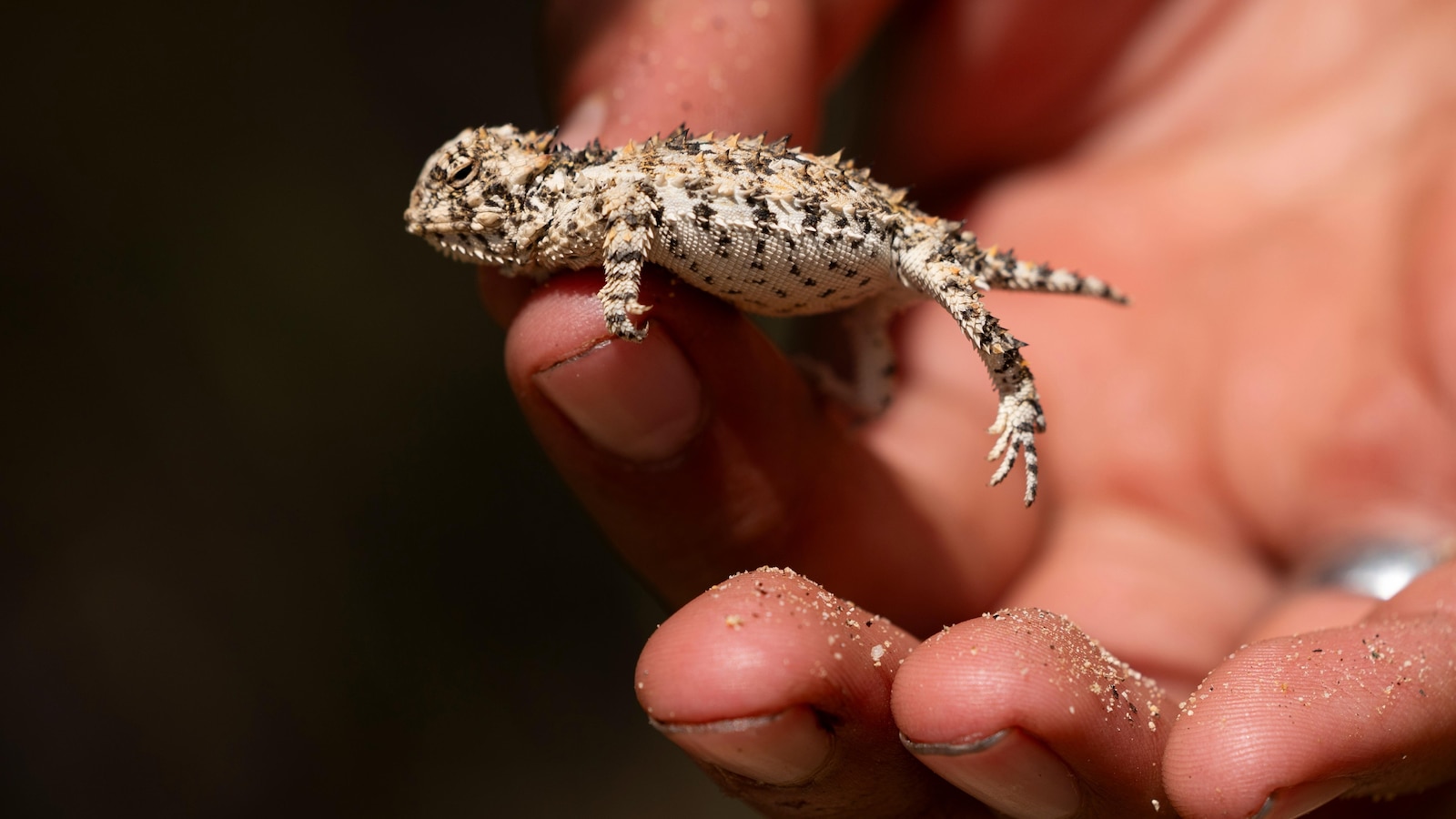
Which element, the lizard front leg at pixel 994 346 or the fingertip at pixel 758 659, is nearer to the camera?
the fingertip at pixel 758 659

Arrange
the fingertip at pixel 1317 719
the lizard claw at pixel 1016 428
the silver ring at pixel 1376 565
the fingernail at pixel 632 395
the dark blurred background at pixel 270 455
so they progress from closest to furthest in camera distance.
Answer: the fingertip at pixel 1317 719 < the fingernail at pixel 632 395 < the lizard claw at pixel 1016 428 < the silver ring at pixel 1376 565 < the dark blurred background at pixel 270 455

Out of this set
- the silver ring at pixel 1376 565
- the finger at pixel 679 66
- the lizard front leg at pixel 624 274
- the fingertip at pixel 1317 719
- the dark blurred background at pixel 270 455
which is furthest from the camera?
the dark blurred background at pixel 270 455

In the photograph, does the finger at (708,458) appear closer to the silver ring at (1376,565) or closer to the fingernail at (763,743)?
the fingernail at (763,743)

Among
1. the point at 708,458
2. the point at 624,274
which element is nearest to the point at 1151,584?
the point at 708,458

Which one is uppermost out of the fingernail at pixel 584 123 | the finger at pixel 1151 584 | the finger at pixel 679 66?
the finger at pixel 679 66

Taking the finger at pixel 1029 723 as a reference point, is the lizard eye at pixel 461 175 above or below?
above

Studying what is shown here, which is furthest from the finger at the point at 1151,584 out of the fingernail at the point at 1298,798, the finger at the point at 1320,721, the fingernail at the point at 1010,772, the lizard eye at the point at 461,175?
the lizard eye at the point at 461,175

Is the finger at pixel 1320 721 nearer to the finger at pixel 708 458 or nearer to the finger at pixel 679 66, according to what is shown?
the finger at pixel 708 458

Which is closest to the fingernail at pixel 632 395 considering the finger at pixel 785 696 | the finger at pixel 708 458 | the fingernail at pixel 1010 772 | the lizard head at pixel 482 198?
the finger at pixel 708 458

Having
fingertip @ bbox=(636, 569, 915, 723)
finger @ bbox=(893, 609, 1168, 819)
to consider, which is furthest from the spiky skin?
fingertip @ bbox=(636, 569, 915, 723)
